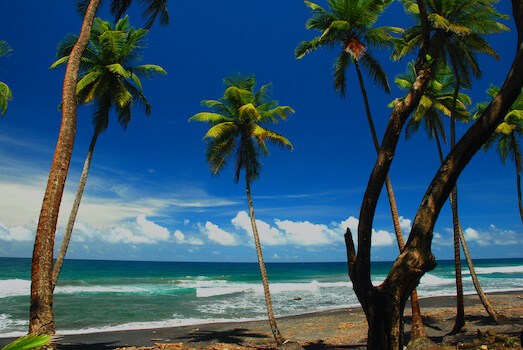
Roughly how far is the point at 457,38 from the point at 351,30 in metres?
3.80

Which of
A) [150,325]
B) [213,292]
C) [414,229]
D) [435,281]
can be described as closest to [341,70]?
[414,229]

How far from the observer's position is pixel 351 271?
11.8 ft

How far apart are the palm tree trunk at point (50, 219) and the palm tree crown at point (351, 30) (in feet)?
26.4

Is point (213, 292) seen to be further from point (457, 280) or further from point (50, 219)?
point (50, 219)

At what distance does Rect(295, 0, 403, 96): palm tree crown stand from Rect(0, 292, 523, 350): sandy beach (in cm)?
929

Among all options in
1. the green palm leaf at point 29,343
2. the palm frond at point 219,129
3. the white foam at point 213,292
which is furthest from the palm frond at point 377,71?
the white foam at point 213,292

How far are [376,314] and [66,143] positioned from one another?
6.27 metres

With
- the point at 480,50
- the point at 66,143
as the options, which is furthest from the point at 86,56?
the point at 480,50

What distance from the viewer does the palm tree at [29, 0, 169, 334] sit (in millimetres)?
5426

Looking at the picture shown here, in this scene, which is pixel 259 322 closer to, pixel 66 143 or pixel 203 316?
pixel 203 316

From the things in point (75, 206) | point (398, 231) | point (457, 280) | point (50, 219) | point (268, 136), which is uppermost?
point (268, 136)

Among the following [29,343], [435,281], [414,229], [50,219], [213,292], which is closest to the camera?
[29,343]

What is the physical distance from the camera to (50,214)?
19.1 feet

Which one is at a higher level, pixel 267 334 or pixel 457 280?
pixel 457 280
